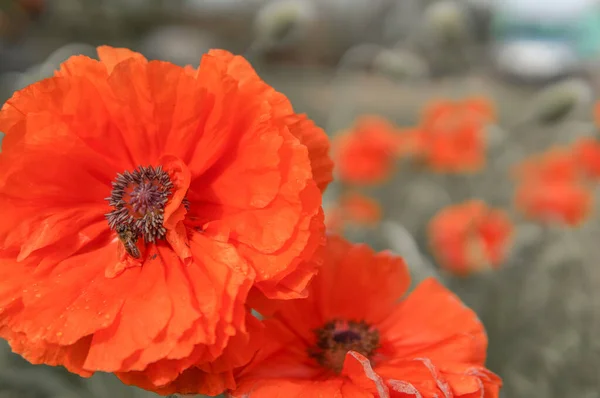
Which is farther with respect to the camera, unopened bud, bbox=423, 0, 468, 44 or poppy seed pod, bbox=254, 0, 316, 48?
unopened bud, bbox=423, 0, 468, 44

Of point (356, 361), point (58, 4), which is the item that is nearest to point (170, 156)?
point (356, 361)

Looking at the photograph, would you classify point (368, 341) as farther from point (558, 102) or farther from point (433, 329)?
→ point (558, 102)

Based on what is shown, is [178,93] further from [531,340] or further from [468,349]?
[531,340]

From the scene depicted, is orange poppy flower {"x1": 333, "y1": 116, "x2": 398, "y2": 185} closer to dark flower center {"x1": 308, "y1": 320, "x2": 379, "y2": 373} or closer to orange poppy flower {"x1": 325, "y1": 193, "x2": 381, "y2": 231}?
orange poppy flower {"x1": 325, "y1": 193, "x2": 381, "y2": 231}

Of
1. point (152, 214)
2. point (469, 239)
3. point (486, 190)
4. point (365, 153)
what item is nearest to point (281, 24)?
point (365, 153)

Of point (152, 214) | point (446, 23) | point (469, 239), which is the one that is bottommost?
point (152, 214)

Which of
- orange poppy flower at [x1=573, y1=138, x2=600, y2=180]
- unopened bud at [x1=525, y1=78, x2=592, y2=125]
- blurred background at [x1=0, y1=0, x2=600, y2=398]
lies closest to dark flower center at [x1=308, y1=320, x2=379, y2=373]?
blurred background at [x1=0, y1=0, x2=600, y2=398]
